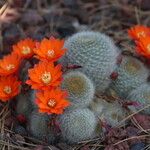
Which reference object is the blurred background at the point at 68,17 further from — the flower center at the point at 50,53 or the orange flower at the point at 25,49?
the flower center at the point at 50,53

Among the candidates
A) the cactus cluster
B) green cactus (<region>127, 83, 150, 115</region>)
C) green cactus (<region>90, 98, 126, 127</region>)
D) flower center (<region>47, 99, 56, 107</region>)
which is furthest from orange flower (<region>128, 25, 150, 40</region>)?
flower center (<region>47, 99, 56, 107</region>)

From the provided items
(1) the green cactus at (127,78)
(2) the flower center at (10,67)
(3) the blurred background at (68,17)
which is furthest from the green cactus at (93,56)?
(3) the blurred background at (68,17)

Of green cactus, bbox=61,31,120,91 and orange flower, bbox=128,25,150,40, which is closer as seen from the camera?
green cactus, bbox=61,31,120,91

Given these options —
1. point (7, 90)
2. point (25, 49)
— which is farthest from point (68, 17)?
point (7, 90)

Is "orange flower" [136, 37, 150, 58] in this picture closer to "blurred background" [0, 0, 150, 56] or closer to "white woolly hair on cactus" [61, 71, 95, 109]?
"white woolly hair on cactus" [61, 71, 95, 109]

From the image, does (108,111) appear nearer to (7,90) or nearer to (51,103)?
(51,103)

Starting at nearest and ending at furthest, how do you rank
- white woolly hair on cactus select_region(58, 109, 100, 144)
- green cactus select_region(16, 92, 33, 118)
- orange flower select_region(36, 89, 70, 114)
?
orange flower select_region(36, 89, 70, 114), white woolly hair on cactus select_region(58, 109, 100, 144), green cactus select_region(16, 92, 33, 118)

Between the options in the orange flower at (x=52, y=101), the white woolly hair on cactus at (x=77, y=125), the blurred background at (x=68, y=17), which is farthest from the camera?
the blurred background at (x=68, y=17)
